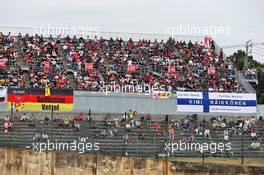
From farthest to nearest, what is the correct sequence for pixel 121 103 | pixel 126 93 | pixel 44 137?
pixel 126 93 → pixel 121 103 → pixel 44 137

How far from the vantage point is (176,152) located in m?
24.0

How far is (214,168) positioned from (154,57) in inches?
983

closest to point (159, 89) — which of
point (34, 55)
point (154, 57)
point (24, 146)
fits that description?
point (154, 57)

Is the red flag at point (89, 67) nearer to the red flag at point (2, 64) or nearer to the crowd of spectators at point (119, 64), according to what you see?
the crowd of spectators at point (119, 64)

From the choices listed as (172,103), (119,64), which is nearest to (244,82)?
(172,103)

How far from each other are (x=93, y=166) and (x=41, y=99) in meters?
14.3

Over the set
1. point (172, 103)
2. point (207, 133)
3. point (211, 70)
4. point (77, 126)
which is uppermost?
point (211, 70)

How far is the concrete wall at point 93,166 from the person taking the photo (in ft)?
55.1

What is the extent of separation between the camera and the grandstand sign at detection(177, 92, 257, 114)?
34.5 m

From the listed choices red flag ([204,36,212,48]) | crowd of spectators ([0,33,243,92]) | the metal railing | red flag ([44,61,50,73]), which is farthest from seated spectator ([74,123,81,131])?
red flag ([204,36,212,48])

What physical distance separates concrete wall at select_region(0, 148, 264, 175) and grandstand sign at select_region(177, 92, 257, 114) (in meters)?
17.4

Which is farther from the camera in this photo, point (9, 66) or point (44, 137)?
point (9, 66)

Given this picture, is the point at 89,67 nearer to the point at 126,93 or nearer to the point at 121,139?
the point at 126,93

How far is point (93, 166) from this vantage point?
57.2 ft
